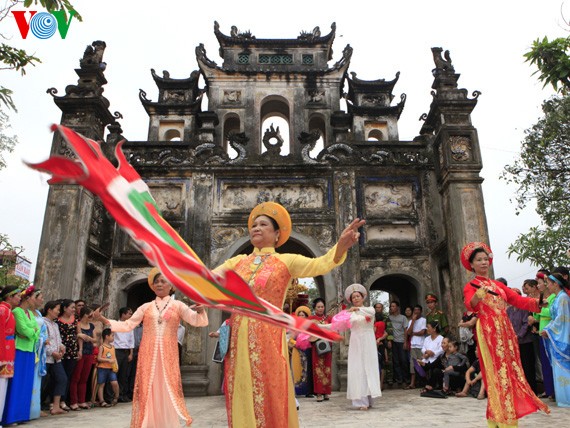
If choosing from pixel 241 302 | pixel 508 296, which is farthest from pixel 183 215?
pixel 241 302

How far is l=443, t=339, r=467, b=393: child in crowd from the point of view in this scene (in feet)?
25.8

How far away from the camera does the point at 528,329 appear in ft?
22.8

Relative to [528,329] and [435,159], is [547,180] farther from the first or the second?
[528,329]

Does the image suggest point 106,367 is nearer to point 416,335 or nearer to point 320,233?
point 320,233

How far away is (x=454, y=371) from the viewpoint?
793 centimetres

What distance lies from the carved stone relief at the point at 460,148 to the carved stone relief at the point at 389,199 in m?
1.52

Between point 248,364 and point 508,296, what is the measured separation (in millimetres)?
2801

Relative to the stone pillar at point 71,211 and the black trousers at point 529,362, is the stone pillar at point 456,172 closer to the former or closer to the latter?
the black trousers at point 529,362

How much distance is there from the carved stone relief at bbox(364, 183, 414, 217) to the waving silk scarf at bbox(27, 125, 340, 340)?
9037 millimetres

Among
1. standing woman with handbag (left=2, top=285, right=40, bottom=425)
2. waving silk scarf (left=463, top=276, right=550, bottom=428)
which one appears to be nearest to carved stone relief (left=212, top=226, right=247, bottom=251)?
standing woman with handbag (left=2, top=285, right=40, bottom=425)

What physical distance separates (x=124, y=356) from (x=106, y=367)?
25.9 inches

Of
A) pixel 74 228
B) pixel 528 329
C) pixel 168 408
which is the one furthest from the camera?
pixel 74 228

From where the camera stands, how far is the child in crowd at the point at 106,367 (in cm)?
770

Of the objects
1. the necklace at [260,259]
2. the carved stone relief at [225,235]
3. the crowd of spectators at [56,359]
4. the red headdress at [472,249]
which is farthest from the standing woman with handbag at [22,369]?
the red headdress at [472,249]
